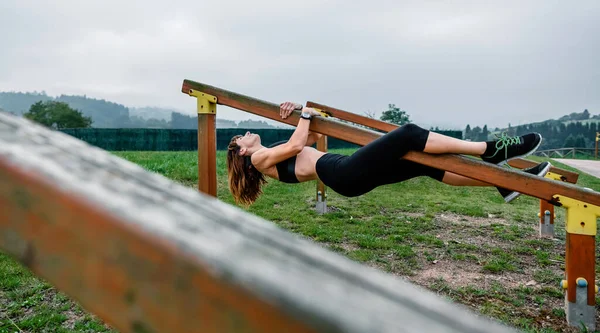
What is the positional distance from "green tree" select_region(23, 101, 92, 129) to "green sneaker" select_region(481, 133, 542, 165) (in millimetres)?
45725

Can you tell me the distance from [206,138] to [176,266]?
3.25 metres

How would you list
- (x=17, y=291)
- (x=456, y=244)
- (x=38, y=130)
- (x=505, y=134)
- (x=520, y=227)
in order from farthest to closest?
(x=520, y=227), (x=456, y=244), (x=17, y=291), (x=505, y=134), (x=38, y=130)

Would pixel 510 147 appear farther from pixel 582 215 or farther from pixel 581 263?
pixel 581 263

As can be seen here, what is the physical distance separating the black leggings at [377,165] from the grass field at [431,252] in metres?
1.15

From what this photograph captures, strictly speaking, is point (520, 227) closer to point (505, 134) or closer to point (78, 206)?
point (505, 134)

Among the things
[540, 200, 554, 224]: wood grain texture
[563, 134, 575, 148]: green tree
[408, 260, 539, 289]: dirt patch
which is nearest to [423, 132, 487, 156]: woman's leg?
[408, 260, 539, 289]: dirt patch

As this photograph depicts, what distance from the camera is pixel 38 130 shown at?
49 centimetres

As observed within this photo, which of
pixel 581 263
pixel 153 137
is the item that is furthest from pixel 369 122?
pixel 153 137

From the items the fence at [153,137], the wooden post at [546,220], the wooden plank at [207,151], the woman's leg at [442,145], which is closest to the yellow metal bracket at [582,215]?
the woman's leg at [442,145]

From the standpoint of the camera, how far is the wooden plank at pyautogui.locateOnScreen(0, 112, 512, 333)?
29cm

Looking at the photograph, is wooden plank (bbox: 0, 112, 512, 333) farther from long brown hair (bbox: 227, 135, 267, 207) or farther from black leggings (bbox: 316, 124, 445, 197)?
long brown hair (bbox: 227, 135, 267, 207)

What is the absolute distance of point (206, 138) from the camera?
→ 3465 millimetres

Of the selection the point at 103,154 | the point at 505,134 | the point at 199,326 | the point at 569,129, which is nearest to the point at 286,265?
the point at 199,326

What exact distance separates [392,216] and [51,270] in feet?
20.2
